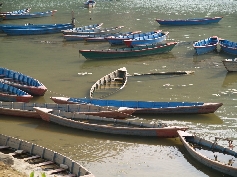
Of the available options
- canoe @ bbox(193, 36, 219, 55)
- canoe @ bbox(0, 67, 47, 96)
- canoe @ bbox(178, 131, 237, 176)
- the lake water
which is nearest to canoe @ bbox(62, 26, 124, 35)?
the lake water

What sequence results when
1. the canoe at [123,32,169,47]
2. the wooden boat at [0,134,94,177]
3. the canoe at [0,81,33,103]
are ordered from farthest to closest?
the canoe at [123,32,169,47]
the canoe at [0,81,33,103]
the wooden boat at [0,134,94,177]

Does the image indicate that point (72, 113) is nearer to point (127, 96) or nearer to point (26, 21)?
point (127, 96)

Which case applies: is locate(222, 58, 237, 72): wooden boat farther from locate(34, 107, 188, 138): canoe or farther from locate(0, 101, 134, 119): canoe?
locate(34, 107, 188, 138): canoe

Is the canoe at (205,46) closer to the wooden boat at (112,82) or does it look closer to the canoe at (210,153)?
the wooden boat at (112,82)

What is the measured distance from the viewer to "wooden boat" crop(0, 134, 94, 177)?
1832cm

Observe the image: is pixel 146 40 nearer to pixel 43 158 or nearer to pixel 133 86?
pixel 133 86

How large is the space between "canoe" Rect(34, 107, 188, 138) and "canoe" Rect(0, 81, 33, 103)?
2.46 metres

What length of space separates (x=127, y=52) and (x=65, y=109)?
14800 millimetres

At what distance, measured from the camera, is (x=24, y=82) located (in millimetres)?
31109

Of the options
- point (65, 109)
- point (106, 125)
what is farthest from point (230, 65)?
point (65, 109)

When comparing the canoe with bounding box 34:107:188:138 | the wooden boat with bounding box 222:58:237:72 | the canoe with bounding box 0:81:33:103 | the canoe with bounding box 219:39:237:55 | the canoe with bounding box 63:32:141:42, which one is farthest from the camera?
the canoe with bounding box 63:32:141:42

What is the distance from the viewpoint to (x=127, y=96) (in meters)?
30.1

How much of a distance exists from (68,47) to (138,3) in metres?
30.9

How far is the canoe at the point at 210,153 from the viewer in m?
19.9
